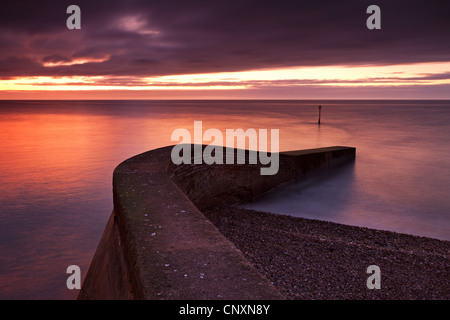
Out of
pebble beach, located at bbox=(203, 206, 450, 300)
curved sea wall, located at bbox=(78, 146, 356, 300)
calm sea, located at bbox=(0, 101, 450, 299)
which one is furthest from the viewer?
calm sea, located at bbox=(0, 101, 450, 299)

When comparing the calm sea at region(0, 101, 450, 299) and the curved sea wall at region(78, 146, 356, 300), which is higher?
the curved sea wall at region(78, 146, 356, 300)

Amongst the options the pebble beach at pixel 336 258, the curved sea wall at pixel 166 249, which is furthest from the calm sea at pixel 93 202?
the curved sea wall at pixel 166 249

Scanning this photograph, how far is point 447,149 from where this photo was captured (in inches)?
690

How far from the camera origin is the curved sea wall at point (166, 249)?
2338 mm

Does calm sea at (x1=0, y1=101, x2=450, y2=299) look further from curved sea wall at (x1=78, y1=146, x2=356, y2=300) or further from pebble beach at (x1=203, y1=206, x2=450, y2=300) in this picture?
curved sea wall at (x1=78, y1=146, x2=356, y2=300)

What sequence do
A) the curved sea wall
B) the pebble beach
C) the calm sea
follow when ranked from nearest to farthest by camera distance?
the curved sea wall, the pebble beach, the calm sea

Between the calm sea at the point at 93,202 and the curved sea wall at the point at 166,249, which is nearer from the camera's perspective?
the curved sea wall at the point at 166,249

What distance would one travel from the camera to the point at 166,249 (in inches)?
113

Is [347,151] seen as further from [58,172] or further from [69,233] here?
[58,172]

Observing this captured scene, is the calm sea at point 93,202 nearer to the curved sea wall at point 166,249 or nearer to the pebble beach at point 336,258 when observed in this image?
the pebble beach at point 336,258

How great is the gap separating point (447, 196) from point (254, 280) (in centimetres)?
954

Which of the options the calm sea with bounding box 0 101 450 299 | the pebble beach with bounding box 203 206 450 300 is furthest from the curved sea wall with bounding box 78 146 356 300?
the calm sea with bounding box 0 101 450 299

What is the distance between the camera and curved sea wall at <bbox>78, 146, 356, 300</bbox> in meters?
2.34
